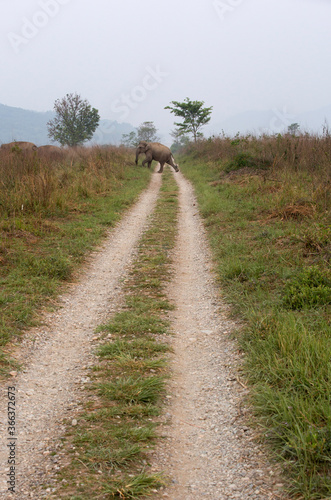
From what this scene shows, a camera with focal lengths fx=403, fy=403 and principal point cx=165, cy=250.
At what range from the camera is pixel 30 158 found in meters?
10.9

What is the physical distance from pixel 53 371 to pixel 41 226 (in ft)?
16.5

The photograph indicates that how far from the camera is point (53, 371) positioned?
3.71m

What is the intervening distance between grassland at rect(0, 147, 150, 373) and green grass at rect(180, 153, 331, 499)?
2.32m

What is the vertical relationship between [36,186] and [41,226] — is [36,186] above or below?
above

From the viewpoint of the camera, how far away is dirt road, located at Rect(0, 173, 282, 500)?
239 centimetres

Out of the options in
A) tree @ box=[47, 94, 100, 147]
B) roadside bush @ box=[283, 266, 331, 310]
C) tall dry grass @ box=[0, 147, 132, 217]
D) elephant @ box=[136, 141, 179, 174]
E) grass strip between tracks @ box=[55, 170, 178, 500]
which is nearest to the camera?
grass strip between tracks @ box=[55, 170, 178, 500]

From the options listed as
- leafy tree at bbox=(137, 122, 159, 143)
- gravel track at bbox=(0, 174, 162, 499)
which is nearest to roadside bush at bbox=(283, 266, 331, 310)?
gravel track at bbox=(0, 174, 162, 499)

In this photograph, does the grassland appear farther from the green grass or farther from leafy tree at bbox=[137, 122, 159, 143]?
leafy tree at bbox=[137, 122, 159, 143]

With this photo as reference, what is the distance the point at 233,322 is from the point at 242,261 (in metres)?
1.84

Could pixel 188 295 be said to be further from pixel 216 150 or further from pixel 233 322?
pixel 216 150

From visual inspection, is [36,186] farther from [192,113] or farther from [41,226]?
[192,113]

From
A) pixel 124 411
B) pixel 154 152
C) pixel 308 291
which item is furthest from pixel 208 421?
pixel 154 152

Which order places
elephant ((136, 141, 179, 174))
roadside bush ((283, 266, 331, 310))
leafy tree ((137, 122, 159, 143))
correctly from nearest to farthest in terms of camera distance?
roadside bush ((283, 266, 331, 310)) → elephant ((136, 141, 179, 174)) → leafy tree ((137, 122, 159, 143))

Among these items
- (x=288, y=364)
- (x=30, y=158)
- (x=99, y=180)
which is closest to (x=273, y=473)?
(x=288, y=364)
